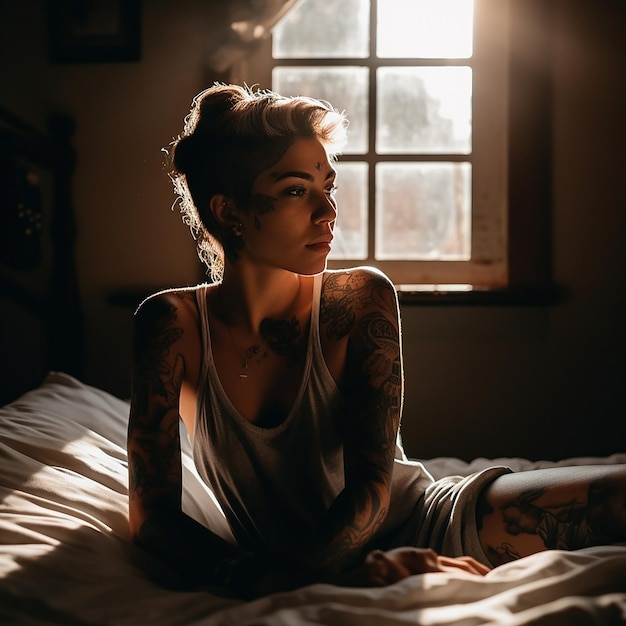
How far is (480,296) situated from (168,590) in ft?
4.99

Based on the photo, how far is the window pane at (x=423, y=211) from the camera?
2.44 meters

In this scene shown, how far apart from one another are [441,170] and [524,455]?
0.88m

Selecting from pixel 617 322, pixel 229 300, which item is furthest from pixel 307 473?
pixel 617 322

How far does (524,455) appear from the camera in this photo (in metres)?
2.33

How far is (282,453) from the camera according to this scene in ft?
3.99

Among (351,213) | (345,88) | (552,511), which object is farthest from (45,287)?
(552,511)

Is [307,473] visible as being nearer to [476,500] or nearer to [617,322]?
[476,500]

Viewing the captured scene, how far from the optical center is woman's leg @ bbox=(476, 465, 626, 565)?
104cm

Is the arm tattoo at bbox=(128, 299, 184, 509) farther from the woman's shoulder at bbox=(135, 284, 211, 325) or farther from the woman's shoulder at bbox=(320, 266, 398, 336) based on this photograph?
the woman's shoulder at bbox=(320, 266, 398, 336)

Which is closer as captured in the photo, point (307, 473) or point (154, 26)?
point (307, 473)

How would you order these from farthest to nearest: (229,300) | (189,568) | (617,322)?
(617,322)
(229,300)
(189,568)

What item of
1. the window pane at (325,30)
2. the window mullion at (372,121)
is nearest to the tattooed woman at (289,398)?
the window mullion at (372,121)

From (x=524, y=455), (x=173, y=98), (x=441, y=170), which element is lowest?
(x=524, y=455)

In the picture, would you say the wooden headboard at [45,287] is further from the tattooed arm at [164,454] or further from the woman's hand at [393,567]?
the woman's hand at [393,567]
